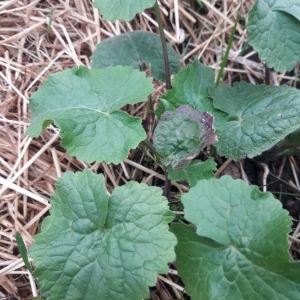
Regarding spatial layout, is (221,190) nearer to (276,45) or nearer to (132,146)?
(132,146)

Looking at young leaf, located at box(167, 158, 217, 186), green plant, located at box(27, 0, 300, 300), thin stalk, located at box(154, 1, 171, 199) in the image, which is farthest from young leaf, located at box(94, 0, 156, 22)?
young leaf, located at box(167, 158, 217, 186)

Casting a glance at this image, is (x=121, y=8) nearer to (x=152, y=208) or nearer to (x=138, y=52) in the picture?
(x=138, y=52)

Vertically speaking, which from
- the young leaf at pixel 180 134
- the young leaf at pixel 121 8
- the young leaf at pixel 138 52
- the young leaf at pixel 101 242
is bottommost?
the young leaf at pixel 101 242

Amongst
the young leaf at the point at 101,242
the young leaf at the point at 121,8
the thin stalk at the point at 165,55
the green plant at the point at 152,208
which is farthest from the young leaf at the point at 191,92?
the young leaf at the point at 101,242

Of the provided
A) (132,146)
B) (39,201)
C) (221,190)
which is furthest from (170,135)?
(39,201)

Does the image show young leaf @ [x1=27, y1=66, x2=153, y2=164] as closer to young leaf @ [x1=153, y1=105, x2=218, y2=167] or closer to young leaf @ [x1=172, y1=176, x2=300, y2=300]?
young leaf @ [x1=153, y1=105, x2=218, y2=167]

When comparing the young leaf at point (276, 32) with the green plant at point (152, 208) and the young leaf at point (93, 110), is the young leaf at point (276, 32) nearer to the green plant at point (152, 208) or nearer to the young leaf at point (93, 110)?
the green plant at point (152, 208)

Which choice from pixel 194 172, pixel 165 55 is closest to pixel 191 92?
pixel 165 55
